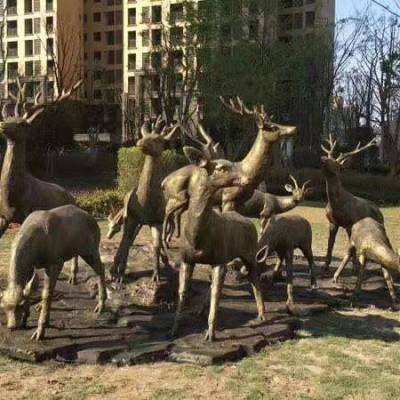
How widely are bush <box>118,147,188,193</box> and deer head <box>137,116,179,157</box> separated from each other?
1105 centimetres

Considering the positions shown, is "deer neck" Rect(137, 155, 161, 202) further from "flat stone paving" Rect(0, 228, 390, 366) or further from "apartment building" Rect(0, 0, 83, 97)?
"apartment building" Rect(0, 0, 83, 97)

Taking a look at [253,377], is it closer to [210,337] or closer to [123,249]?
[210,337]

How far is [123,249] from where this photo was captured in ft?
27.7

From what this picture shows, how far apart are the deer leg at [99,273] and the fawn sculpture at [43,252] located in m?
0.03

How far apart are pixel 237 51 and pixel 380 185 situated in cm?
897

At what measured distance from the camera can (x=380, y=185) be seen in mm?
27500

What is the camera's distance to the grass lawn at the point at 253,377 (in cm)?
533

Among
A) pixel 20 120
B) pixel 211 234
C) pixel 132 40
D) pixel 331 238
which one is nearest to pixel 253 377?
pixel 211 234

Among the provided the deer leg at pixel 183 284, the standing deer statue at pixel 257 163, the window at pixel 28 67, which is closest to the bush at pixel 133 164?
the standing deer statue at pixel 257 163

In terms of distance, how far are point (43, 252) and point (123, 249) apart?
216cm

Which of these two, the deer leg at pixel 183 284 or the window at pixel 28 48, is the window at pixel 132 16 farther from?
the deer leg at pixel 183 284

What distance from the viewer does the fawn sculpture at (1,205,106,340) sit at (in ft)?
20.1

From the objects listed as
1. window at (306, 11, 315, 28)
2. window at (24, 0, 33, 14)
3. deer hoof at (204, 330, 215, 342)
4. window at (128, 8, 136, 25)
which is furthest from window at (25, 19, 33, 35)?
Answer: deer hoof at (204, 330, 215, 342)

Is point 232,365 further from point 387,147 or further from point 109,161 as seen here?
point 387,147
